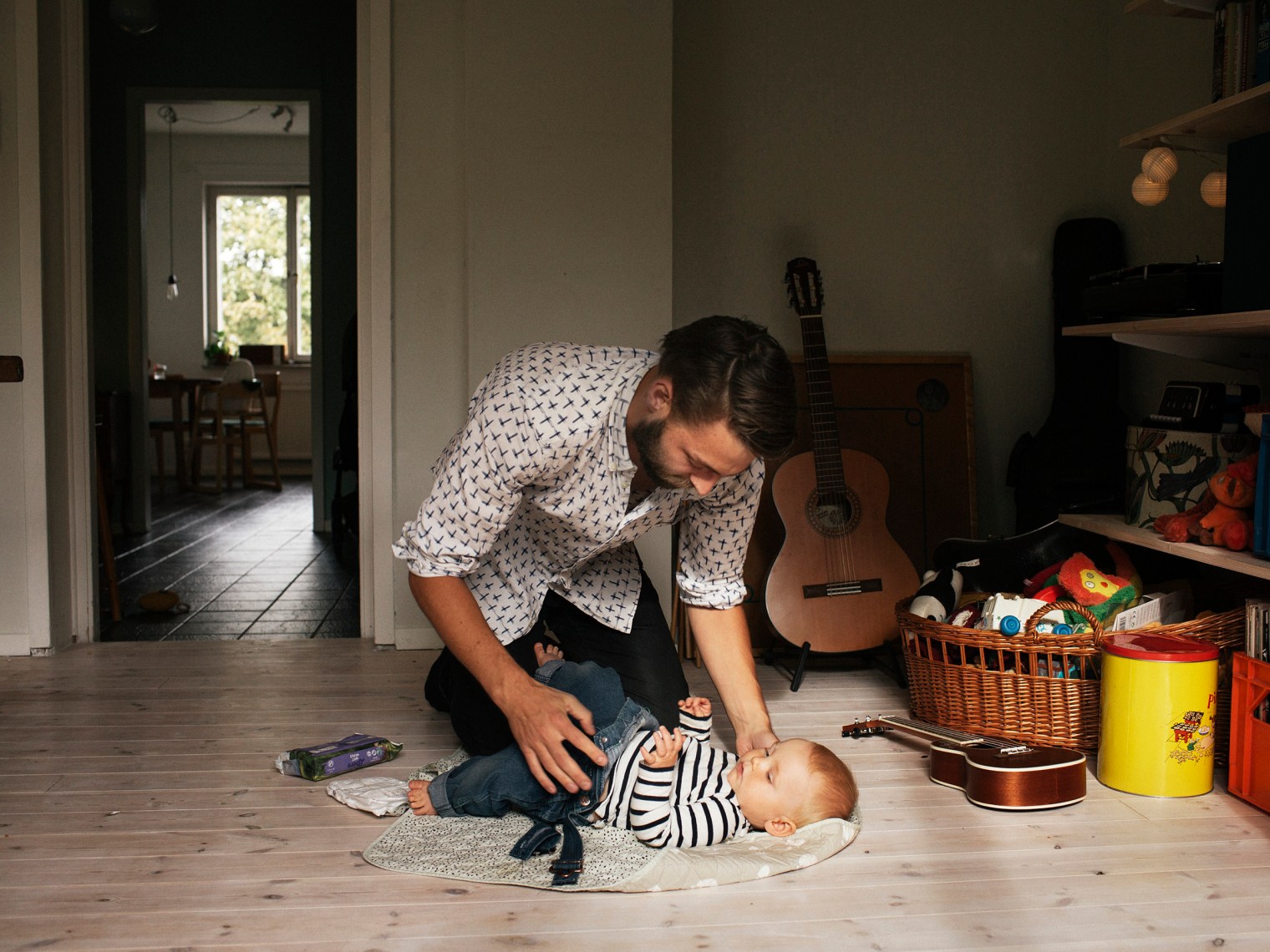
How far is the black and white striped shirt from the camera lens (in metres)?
1.84

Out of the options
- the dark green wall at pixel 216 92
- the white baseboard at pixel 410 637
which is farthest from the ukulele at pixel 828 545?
the dark green wall at pixel 216 92

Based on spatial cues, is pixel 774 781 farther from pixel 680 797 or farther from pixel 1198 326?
pixel 1198 326

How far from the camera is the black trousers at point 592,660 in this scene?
83.9 inches

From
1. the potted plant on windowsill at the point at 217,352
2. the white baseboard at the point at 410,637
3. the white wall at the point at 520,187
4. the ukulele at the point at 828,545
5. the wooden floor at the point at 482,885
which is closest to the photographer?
the wooden floor at the point at 482,885

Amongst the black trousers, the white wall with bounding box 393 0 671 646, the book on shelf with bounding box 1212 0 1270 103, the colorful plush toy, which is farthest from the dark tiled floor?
the book on shelf with bounding box 1212 0 1270 103

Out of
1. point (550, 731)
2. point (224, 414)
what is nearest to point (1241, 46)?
point (550, 731)

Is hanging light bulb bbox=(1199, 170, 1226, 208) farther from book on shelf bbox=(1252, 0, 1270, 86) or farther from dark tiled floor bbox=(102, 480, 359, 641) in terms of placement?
dark tiled floor bbox=(102, 480, 359, 641)

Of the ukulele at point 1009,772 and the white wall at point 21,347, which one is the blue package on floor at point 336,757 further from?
the white wall at point 21,347

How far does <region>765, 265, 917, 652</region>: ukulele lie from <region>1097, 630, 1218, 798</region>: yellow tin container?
84cm

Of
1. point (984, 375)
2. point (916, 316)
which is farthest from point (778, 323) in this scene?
point (984, 375)

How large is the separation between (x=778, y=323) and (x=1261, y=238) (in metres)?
1.55

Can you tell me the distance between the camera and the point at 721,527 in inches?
80.3

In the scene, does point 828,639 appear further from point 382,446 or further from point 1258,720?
point 382,446

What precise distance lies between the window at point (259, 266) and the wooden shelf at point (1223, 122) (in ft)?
24.8
